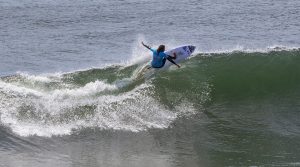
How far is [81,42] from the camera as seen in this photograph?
2617 cm

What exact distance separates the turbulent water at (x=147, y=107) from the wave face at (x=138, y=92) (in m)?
0.03

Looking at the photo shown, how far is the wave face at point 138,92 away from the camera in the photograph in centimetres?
1489

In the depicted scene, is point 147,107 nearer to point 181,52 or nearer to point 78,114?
point 78,114

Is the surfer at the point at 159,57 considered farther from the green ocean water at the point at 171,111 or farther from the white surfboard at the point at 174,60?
the green ocean water at the point at 171,111

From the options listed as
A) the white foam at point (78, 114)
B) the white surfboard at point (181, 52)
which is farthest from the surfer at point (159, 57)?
the white foam at point (78, 114)

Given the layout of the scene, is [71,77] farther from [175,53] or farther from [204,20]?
[204,20]

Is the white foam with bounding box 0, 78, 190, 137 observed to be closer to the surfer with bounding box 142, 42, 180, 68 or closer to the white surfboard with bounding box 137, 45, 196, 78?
the white surfboard with bounding box 137, 45, 196, 78

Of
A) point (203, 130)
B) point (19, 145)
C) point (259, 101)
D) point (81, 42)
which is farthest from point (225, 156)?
point (81, 42)

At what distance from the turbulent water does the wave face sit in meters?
0.03

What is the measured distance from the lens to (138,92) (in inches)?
642

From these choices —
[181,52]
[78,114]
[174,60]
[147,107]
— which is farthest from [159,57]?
[78,114]

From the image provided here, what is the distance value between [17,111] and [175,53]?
19.2 ft

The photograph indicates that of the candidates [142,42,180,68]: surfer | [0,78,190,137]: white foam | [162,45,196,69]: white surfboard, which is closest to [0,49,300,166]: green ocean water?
[0,78,190,137]: white foam

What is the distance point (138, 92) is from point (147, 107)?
2.83 feet
